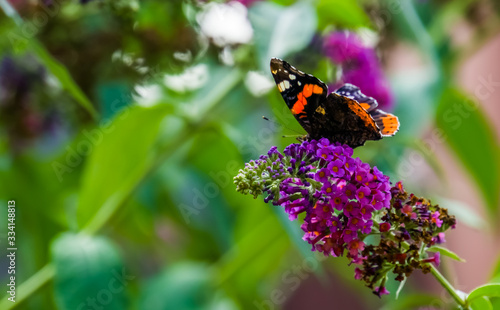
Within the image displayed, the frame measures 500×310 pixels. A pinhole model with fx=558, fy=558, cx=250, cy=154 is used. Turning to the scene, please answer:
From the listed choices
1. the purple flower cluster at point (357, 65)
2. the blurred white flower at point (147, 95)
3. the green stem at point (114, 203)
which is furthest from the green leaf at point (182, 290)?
the purple flower cluster at point (357, 65)

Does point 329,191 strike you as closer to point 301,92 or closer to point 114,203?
point 301,92

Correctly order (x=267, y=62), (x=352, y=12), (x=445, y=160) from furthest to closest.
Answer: (x=445, y=160), (x=352, y=12), (x=267, y=62)

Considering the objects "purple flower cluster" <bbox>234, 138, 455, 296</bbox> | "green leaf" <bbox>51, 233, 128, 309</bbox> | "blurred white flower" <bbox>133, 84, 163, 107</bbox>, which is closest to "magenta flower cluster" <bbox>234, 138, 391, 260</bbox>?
"purple flower cluster" <bbox>234, 138, 455, 296</bbox>

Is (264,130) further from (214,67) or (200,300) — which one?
(200,300)

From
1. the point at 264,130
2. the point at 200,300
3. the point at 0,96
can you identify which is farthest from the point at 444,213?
the point at 0,96

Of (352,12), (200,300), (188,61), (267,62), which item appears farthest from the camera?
(200,300)

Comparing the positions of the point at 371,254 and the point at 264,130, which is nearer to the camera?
the point at 371,254

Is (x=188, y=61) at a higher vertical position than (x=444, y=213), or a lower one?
higher

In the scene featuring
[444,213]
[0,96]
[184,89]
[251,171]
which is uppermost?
[0,96]
